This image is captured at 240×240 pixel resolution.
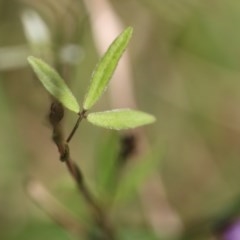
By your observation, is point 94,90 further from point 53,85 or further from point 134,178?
point 134,178

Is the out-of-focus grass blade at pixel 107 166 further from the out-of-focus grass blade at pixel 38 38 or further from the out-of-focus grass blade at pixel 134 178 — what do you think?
the out-of-focus grass blade at pixel 38 38

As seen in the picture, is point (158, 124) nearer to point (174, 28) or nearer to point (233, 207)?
point (174, 28)

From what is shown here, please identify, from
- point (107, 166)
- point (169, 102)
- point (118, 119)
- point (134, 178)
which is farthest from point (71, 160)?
point (169, 102)

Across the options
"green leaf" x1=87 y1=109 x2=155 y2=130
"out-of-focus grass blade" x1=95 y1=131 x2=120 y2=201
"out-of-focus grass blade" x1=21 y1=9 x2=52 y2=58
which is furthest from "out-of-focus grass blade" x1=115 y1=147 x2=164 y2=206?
"green leaf" x1=87 y1=109 x2=155 y2=130

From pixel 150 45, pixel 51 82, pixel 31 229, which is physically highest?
pixel 51 82

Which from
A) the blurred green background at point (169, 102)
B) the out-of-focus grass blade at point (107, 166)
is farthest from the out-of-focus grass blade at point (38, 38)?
the blurred green background at point (169, 102)

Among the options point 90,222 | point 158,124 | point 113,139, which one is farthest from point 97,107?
point 113,139
